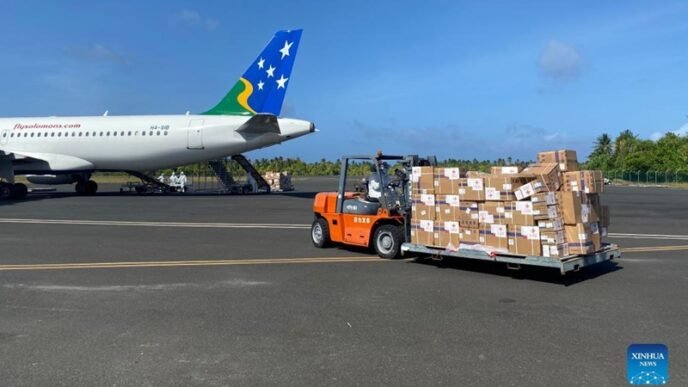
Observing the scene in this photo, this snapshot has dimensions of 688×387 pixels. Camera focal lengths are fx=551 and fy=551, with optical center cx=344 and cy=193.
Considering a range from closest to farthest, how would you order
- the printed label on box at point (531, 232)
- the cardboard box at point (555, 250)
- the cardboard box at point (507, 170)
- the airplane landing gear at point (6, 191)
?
the cardboard box at point (555, 250)
the printed label on box at point (531, 232)
the cardboard box at point (507, 170)
the airplane landing gear at point (6, 191)

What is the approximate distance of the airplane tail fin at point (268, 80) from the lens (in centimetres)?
2733

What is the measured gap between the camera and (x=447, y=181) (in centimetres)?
994

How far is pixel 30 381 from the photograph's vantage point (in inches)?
181

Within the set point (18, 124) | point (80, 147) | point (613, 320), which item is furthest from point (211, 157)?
point (613, 320)

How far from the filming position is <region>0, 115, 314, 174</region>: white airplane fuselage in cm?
2775

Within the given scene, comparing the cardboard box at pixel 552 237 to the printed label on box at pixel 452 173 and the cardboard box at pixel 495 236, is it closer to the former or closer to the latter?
the cardboard box at pixel 495 236

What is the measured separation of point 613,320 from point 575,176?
11.2 ft

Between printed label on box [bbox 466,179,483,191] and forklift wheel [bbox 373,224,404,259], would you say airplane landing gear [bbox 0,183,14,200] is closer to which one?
forklift wheel [bbox 373,224,404,259]

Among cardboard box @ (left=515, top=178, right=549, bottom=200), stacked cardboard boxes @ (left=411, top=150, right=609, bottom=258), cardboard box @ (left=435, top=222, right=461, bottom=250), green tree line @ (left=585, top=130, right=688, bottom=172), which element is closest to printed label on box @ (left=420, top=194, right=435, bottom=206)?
stacked cardboard boxes @ (left=411, top=150, right=609, bottom=258)

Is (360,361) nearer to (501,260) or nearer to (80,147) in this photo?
(501,260)

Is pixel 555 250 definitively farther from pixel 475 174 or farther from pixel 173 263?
pixel 173 263

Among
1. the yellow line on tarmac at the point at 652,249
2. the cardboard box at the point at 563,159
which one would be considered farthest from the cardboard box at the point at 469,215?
the yellow line on tarmac at the point at 652,249

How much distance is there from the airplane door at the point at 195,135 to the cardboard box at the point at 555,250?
73.0 feet

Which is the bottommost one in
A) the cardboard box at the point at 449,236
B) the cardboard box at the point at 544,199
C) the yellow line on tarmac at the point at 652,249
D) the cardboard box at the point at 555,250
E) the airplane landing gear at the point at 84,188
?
the yellow line on tarmac at the point at 652,249
